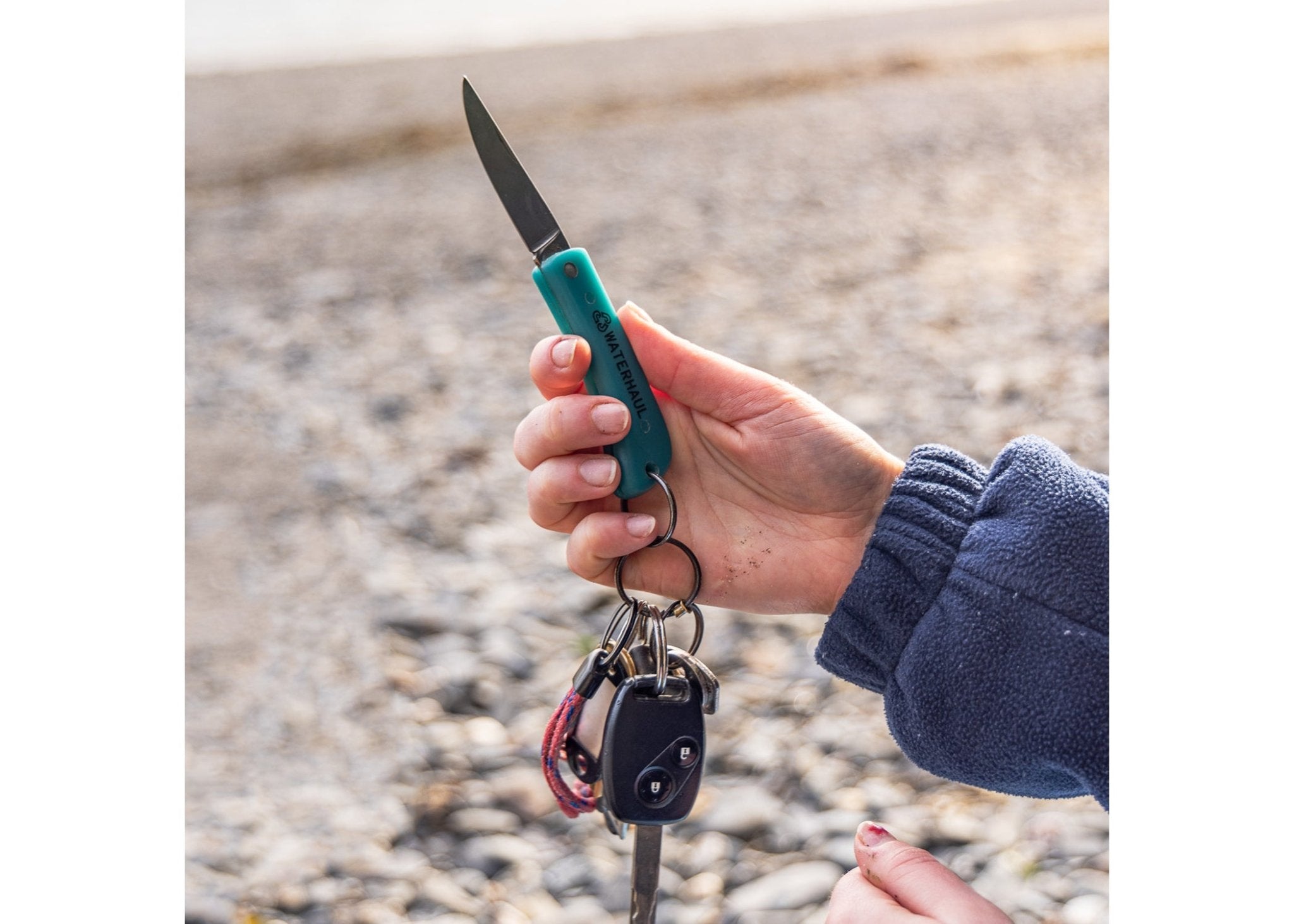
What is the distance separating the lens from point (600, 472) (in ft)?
3.10

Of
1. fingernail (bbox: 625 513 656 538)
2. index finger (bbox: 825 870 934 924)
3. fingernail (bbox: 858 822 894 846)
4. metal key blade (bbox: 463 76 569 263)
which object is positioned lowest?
index finger (bbox: 825 870 934 924)

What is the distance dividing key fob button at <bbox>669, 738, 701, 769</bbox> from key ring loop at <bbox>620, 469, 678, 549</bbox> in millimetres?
169

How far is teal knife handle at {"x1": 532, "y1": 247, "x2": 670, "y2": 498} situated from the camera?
0.85 metres

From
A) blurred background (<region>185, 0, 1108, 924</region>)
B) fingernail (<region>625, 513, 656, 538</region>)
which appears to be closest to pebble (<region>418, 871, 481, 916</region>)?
blurred background (<region>185, 0, 1108, 924</region>)

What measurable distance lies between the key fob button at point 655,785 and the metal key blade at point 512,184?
417mm

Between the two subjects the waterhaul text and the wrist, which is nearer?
the waterhaul text

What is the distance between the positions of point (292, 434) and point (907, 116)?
3730mm

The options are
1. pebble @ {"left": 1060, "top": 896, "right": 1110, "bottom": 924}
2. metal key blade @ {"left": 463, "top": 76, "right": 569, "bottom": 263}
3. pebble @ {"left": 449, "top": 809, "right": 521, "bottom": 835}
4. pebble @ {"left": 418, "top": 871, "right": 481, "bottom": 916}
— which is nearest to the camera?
metal key blade @ {"left": 463, "top": 76, "right": 569, "bottom": 263}

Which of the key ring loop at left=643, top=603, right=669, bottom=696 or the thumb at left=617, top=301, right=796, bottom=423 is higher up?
the thumb at left=617, top=301, right=796, bottom=423

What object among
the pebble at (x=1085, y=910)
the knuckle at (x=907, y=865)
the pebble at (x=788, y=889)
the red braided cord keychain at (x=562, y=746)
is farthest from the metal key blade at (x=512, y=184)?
the pebble at (x=1085, y=910)

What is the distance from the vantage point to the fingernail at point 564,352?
0.88m

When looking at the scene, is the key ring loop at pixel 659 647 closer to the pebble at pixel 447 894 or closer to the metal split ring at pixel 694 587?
the metal split ring at pixel 694 587

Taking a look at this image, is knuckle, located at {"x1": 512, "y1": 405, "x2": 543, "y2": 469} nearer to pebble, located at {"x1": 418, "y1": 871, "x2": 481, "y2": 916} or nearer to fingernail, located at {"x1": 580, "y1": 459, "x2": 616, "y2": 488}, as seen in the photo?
fingernail, located at {"x1": 580, "y1": 459, "x2": 616, "y2": 488}
